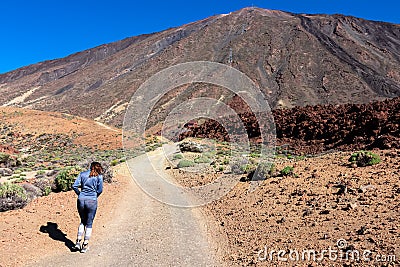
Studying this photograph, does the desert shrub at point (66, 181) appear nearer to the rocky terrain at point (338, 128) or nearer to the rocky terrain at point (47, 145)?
the rocky terrain at point (47, 145)

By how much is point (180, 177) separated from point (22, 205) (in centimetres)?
727

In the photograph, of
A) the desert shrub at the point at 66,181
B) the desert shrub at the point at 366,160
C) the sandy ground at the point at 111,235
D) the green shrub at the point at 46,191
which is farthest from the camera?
the desert shrub at the point at 66,181

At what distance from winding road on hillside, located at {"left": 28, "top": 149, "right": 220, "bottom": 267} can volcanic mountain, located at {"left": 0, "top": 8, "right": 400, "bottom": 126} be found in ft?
175

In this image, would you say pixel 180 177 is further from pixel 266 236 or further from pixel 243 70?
pixel 243 70

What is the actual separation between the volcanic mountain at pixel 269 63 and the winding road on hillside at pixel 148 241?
53241 millimetres

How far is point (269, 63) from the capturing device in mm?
80812

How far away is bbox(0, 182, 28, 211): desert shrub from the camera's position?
854cm

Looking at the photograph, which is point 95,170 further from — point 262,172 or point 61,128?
point 61,128
